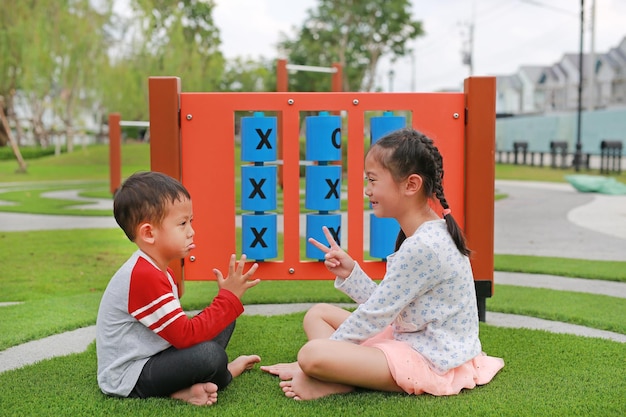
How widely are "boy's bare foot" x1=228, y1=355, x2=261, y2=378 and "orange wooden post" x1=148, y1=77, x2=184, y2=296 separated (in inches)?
40.3

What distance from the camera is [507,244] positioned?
8.33 m

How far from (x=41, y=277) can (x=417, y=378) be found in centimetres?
423

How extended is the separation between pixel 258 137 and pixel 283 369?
154 centimetres

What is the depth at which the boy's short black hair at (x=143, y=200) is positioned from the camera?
2.91 metres

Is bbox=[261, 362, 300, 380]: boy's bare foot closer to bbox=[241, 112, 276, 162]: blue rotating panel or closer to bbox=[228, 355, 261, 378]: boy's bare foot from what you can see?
bbox=[228, 355, 261, 378]: boy's bare foot

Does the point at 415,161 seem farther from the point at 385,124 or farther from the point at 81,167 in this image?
the point at 81,167

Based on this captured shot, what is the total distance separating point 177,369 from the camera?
2.91m

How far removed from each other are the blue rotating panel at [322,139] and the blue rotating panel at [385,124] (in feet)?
0.74

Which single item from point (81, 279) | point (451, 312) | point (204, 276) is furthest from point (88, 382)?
point (81, 279)

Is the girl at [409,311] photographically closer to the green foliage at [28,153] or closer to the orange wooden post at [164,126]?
the orange wooden post at [164,126]

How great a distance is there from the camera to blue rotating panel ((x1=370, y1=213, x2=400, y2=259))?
14.5 ft

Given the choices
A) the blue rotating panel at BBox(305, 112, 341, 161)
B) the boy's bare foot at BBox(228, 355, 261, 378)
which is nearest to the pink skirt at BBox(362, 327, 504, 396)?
the boy's bare foot at BBox(228, 355, 261, 378)

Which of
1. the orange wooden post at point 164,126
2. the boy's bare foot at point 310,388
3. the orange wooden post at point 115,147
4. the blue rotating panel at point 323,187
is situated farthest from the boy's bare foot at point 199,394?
the orange wooden post at point 115,147

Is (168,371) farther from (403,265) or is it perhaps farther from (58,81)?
(58,81)
